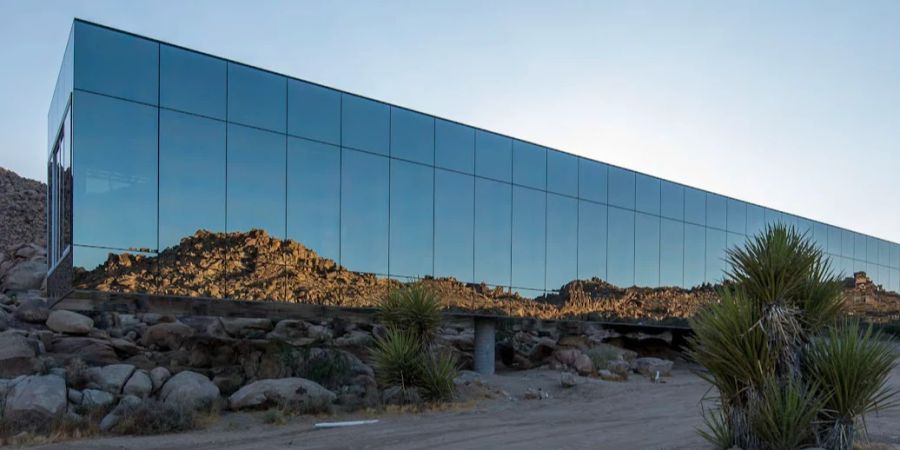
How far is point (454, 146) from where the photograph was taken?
27.5 meters

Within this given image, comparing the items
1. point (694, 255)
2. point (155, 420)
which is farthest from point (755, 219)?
point (155, 420)

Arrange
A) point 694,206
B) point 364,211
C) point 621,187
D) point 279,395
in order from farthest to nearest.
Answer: point 694,206, point 621,187, point 364,211, point 279,395

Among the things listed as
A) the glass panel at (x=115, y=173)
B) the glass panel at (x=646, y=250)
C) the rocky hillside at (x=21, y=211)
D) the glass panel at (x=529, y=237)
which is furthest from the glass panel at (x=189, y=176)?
the rocky hillside at (x=21, y=211)

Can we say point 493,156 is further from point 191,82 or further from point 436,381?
point 191,82

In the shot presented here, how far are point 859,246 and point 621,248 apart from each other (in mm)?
24321

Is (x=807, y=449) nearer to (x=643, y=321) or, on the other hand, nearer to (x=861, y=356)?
(x=861, y=356)

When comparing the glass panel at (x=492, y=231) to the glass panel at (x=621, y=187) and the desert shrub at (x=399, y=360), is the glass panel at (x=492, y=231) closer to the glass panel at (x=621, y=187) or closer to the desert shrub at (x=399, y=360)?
the glass panel at (x=621, y=187)

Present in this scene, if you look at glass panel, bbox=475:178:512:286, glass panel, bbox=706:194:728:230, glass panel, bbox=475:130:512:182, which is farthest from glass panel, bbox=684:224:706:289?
glass panel, bbox=475:130:512:182

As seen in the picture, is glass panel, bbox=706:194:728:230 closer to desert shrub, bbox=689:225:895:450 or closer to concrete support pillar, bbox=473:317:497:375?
concrete support pillar, bbox=473:317:497:375

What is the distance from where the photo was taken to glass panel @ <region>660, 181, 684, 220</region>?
36250mm

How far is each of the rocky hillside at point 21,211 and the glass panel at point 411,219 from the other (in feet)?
107

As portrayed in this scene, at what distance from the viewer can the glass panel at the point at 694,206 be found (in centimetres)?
3750

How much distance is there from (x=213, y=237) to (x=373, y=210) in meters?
5.68

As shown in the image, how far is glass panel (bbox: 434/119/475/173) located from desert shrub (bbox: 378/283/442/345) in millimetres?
6360
